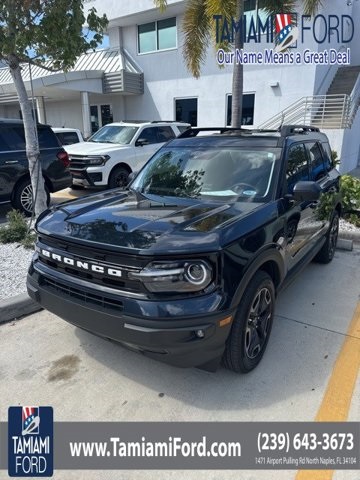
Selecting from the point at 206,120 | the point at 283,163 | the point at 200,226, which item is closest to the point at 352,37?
the point at 206,120

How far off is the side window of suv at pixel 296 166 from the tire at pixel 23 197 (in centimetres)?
541

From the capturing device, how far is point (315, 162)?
A: 173 inches

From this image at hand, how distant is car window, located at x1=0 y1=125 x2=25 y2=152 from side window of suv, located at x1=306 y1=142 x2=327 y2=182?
546 centimetres

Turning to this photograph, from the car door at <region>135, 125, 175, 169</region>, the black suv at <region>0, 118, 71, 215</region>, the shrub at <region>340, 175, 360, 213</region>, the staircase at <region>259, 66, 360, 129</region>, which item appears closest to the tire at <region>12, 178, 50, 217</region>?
→ the black suv at <region>0, 118, 71, 215</region>

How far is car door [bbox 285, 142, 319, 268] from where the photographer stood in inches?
133

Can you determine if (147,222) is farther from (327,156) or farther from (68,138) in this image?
(68,138)

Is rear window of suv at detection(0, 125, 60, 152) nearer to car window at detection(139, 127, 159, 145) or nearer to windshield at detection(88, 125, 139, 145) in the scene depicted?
windshield at detection(88, 125, 139, 145)

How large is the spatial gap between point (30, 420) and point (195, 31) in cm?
1065

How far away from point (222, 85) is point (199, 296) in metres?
16.0

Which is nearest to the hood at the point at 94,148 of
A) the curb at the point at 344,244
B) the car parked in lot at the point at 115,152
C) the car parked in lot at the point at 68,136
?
the car parked in lot at the point at 115,152

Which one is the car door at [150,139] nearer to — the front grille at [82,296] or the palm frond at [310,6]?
Result: the palm frond at [310,6]

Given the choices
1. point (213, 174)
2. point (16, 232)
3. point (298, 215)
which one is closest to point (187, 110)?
point (16, 232)

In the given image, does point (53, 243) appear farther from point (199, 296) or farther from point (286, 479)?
point (286, 479)

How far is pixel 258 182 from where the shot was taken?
3.31m
